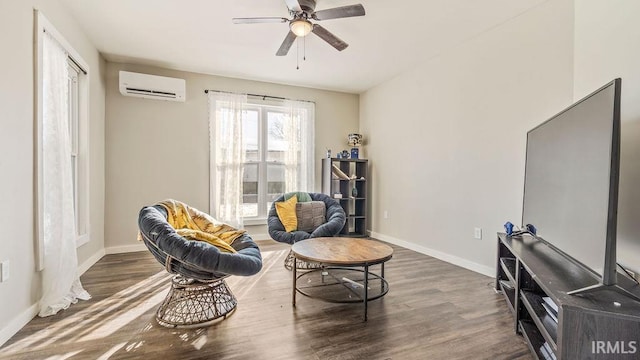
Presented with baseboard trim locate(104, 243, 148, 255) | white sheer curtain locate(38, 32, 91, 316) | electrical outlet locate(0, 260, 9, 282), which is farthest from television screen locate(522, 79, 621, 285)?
baseboard trim locate(104, 243, 148, 255)

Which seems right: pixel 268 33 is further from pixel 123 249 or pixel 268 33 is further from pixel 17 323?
pixel 123 249

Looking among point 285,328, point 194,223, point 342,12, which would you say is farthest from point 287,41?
point 285,328

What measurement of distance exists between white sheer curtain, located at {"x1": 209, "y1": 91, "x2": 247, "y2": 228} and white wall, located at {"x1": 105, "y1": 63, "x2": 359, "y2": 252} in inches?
4.8

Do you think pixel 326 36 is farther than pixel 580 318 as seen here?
Yes

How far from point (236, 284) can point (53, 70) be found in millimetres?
2379

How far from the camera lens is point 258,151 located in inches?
200

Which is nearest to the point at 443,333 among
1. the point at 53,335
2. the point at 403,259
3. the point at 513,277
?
the point at 513,277

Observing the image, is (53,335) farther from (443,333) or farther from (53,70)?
(443,333)

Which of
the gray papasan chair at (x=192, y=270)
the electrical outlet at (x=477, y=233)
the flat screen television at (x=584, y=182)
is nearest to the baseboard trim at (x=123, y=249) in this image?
the gray papasan chair at (x=192, y=270)

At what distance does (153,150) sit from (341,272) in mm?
3102

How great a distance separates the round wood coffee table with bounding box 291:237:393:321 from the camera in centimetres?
235

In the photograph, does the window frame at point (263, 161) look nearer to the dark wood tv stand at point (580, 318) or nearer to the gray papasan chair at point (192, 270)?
the gray papasan chair at point (192, 270)

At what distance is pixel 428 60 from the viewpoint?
13.5 ft

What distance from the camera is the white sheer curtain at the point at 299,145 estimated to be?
5160mm
